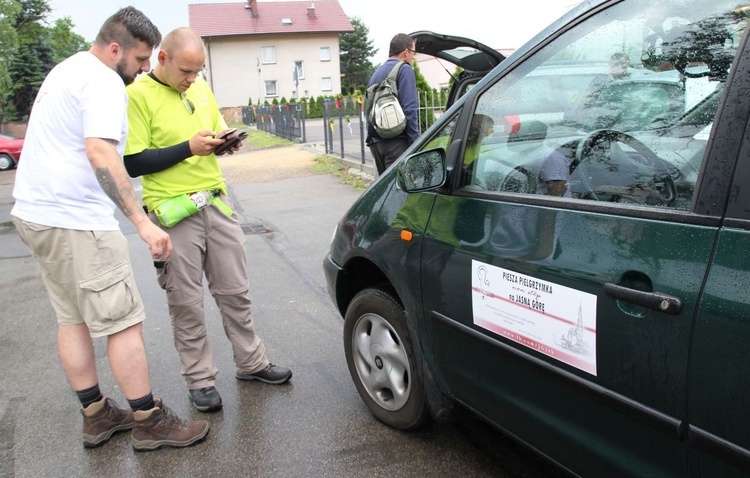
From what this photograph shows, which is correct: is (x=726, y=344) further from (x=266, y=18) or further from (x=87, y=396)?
(x=266, y=18)

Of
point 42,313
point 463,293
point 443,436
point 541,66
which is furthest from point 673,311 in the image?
point 42,313

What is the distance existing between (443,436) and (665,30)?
6.26ft

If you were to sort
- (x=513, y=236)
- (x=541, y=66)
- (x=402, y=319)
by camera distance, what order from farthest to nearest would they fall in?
(x=402, y=319) < (x=541, y=66) < (x=513, y=236)

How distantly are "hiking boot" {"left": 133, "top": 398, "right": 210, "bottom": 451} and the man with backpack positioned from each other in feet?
12.1

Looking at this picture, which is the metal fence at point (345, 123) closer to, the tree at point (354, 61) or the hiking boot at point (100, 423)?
the hiking boot at point (100, 423)

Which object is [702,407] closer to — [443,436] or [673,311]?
[673,311]

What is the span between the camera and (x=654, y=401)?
1.61 meters

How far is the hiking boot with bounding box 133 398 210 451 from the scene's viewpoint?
2.89 m

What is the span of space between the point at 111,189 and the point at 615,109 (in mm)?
1895

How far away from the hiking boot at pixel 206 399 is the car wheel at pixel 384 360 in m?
0.72

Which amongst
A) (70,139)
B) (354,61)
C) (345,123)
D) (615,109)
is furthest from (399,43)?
(354,61)

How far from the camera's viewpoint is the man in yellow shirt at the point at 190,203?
295 centimetres

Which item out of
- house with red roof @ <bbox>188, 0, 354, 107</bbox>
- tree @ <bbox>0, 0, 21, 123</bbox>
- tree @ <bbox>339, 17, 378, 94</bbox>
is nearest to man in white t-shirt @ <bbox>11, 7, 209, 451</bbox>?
tree @ <bbox>0, 0, 21, 123</bbox>

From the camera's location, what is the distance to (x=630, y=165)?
6.10ft
